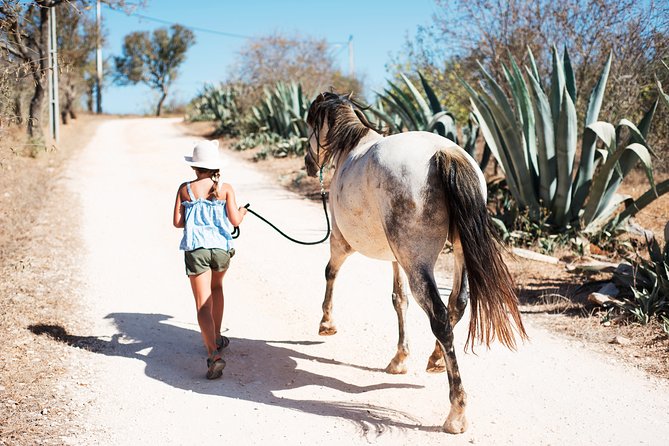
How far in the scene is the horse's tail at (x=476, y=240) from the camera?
12.0 feet

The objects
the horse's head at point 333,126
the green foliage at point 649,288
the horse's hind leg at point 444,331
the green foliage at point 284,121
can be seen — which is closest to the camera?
the horse's hind leg at point 444,331

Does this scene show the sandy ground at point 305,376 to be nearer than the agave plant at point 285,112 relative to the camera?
Yes

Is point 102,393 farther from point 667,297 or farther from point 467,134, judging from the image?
point 467,134

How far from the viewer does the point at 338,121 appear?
4.99 m

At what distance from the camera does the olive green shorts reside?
4402 mm

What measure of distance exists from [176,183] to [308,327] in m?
8.21

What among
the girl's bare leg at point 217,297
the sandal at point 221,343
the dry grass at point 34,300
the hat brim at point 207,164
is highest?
the hat brim at point 207,164

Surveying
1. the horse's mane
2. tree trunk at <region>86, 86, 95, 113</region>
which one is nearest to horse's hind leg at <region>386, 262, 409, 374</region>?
the horse's mane

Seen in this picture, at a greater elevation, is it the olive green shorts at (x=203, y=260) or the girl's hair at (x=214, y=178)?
the girl's hair at (x=214, y=178)

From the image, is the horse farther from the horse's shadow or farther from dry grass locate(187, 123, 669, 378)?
dry grass locate(187, 123, 669, 378)

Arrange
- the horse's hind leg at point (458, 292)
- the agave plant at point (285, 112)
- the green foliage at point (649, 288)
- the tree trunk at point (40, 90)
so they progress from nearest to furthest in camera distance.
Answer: the horse's hind leg at point (458, 292), the green foliage at point (649, 288), the tree trunk at point (40, 90), the agave plant at point (285, 112)

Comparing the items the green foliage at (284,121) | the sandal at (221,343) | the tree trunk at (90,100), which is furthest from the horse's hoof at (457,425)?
the tree trunk at (90,100)

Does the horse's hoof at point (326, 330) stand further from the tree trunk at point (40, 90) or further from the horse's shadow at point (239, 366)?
the tree trunk at point (40, 90)

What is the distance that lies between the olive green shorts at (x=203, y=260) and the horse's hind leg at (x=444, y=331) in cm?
144
